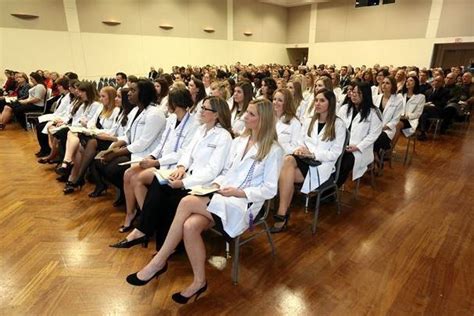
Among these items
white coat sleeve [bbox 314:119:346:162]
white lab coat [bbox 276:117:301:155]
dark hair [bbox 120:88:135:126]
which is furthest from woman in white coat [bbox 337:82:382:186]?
dark hair [bbox 120:88:135:126]

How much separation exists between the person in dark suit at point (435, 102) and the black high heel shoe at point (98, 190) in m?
5.64

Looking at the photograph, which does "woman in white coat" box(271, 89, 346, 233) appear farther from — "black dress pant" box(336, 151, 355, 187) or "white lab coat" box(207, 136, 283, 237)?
"white lab coat" box(207, 136, 283, 237)

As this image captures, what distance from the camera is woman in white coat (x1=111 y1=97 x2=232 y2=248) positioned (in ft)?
7.04

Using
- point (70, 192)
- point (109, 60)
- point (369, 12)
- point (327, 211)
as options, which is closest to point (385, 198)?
point (327, 211)

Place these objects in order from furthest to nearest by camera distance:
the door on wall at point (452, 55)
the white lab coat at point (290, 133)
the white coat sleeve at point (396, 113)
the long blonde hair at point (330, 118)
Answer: the door on wall at point (452, 55) → the white coat sleeve at point (396, 113) → the white lab coat at point (290, 133) → the long blonde hair at point (330, 118)

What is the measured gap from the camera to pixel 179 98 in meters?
2.66

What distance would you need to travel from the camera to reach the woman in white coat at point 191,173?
2.15 meters

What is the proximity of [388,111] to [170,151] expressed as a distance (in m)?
2.99

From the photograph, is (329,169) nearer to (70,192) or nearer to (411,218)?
(411,218)

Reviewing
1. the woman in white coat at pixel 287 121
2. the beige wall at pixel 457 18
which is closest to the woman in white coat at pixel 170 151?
the woman in white coat at pixel 287 121

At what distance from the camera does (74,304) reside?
1.83 metres

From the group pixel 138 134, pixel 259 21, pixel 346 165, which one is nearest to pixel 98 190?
pixel 138 134

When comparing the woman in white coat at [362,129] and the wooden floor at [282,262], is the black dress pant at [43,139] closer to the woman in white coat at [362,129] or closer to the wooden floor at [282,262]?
the wooden floor at [282,262]

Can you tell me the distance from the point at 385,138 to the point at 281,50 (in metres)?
14.4
